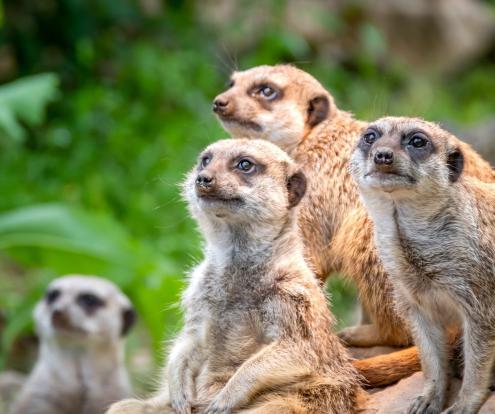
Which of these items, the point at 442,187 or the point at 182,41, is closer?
the point at 442,187

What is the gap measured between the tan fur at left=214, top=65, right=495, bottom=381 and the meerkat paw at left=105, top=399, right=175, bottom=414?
866 mm

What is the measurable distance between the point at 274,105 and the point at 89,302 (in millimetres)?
2579

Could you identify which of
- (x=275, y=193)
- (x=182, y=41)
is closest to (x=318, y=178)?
(x=275, y=193)

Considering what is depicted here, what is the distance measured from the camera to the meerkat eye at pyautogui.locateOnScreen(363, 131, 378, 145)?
4.13 metres

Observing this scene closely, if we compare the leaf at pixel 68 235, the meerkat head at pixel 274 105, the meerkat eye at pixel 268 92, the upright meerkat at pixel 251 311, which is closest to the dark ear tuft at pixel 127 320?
the leaf at pixel 68 235

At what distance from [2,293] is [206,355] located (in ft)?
15.5

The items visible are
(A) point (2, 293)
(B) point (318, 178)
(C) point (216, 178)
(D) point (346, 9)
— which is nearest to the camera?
(C) point (216, 178)

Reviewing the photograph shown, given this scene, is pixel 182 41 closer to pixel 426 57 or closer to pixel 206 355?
pixel 426 57

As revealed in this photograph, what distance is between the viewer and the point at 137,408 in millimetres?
4535

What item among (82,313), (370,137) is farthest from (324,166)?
(82,313)

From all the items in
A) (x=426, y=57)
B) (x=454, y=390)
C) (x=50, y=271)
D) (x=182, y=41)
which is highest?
(x=426, y=57)

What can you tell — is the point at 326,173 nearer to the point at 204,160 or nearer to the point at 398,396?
the point at 204,160

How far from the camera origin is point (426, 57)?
13898 millimetres

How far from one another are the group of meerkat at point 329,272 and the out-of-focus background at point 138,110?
1.88 m
